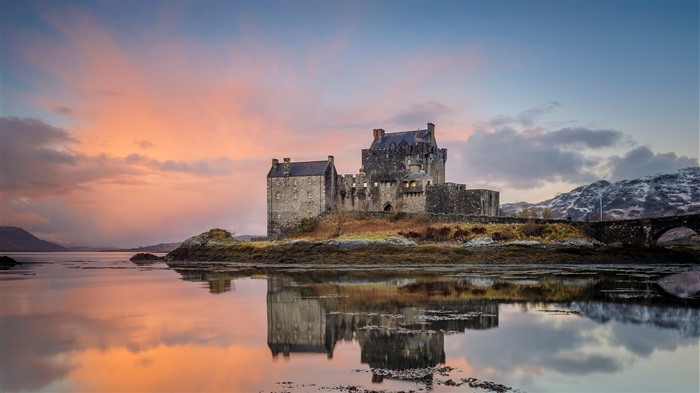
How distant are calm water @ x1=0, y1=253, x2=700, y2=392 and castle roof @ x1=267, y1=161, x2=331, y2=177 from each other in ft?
108

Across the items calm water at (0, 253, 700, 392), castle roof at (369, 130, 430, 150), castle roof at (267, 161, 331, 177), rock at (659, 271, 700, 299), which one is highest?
castle roof at (369, 130, 430, 150)

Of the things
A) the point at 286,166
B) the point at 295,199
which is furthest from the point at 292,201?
the point at 286,166

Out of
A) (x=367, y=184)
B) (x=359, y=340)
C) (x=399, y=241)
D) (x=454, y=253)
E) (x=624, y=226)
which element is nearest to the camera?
(x=359, y=340)

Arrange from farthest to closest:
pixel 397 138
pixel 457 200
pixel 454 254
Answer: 1. pixel 397 138
2. pixel 457 200
3. pixel 454 254

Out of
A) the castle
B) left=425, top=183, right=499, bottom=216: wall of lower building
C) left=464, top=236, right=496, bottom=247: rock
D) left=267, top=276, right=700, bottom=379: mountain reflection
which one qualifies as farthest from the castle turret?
left=267, top=276, right=700, bottom=379: mountain reflection

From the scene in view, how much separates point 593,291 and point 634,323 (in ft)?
24.4

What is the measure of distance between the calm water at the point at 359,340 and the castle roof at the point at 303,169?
3281 cm

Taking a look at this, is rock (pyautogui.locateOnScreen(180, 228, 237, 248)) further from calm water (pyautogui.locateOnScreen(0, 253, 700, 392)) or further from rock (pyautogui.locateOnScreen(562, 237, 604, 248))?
calm water (pyautogui.locateOnScreen(0, 253, 700, 392))

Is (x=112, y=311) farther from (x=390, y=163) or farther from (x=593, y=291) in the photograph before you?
(x=390, y=163)

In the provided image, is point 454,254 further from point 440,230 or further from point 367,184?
point 367,184

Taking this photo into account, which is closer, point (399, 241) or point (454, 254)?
point (454, 254)

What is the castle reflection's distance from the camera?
438 inches

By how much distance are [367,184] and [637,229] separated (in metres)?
24.0

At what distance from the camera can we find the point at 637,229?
46375 millimetres
